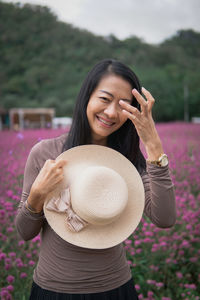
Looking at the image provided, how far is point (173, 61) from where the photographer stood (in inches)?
2279

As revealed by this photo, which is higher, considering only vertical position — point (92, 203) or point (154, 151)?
point (154, 151)

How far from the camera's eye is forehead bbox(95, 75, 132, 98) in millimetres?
1125

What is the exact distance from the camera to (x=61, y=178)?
1007 mm

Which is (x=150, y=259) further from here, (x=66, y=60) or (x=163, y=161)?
(x=66, y=60)

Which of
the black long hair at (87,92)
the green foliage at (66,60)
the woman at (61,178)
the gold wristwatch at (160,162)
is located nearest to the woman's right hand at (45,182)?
the woman at (61,178)

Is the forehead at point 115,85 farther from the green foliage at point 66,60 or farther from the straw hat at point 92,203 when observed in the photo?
the green foliage at point 66,60

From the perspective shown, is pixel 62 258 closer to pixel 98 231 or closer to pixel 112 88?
pixel 98 231

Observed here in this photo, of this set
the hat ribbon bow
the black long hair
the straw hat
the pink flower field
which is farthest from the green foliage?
the hat ribbon bow

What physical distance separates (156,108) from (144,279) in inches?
1354

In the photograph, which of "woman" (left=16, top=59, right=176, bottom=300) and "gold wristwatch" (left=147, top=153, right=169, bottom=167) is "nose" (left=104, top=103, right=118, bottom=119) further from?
"gold wristwatch" (left=147, top=153, right=169, bottom=167)

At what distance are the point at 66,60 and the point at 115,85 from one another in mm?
63978

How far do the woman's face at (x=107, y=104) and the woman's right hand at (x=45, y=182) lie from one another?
248mm

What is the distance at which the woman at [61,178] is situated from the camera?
1039 mm

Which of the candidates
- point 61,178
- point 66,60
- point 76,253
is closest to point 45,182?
point 61,178
